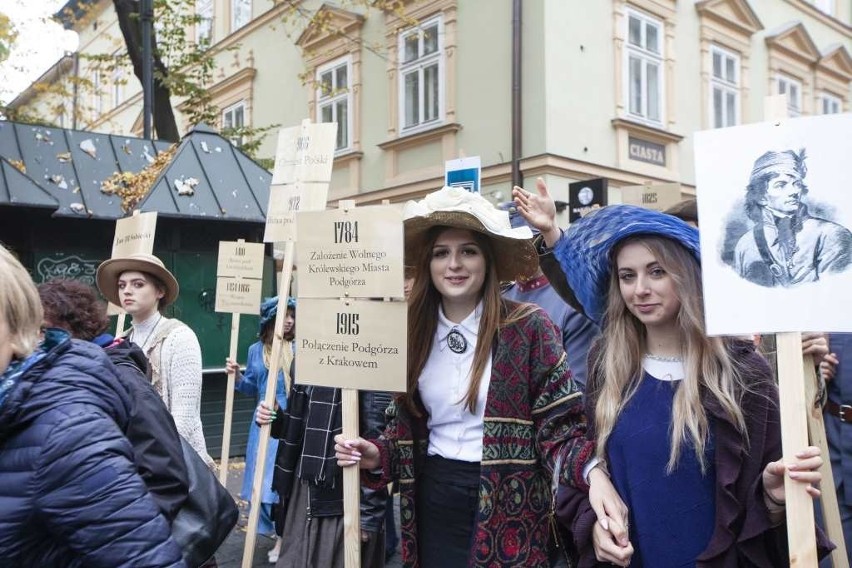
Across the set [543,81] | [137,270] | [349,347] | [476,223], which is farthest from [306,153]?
[543,81]

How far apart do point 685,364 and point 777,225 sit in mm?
442

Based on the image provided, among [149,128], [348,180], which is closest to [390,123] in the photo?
[348,180]

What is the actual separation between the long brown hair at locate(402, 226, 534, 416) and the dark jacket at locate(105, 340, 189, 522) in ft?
2.56

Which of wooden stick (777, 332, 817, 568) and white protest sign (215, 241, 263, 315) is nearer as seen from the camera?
wooden stick (777, 332, 817, 568)

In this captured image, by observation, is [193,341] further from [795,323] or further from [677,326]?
[795,323]

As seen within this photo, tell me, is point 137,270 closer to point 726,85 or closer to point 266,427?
point 266,427

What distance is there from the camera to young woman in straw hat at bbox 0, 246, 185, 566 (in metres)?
1.46

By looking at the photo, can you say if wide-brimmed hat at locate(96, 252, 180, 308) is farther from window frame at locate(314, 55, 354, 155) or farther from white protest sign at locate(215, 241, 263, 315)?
window frame at locate(314, 55, 354, 155)

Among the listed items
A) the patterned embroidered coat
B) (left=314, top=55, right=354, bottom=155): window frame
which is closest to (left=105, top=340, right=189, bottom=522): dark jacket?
the patterned embroidered coat

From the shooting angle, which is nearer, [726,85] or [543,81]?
[543,81]

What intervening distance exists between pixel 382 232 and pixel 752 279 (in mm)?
1188

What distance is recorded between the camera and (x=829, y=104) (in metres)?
15.7

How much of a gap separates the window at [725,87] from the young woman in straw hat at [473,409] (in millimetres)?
11925

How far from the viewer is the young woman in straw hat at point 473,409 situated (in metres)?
2.21
